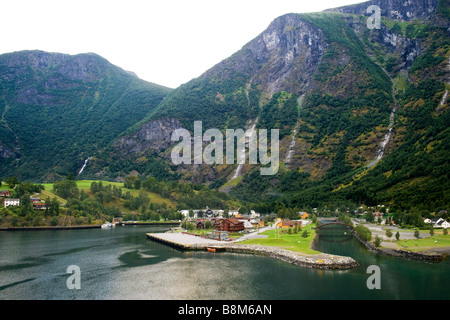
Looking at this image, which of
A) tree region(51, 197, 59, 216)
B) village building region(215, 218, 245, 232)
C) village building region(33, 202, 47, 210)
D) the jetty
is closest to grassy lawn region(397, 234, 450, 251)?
the jetty

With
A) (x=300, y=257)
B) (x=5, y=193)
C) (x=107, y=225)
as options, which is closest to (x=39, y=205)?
(x=5, y=193)

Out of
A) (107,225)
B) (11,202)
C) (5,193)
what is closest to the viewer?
(11,202)

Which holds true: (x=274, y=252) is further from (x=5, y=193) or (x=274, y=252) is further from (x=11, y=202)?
(x=5, y=193)
